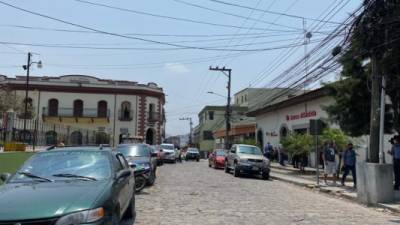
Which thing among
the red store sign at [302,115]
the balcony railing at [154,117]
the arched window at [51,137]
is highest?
the balcony railing at [154,117]

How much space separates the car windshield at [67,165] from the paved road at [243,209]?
8.80ft

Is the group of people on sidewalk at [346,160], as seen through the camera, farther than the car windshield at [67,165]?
Yes

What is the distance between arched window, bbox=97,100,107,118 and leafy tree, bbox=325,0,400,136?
5275 centimetres

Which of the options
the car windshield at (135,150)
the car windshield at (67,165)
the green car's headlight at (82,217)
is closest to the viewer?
the green car's headlight at (82,217)

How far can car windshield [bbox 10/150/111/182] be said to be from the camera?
27.5ft

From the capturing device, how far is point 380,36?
1645cm

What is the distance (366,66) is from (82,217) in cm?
1768

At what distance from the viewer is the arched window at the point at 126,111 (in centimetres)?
7312

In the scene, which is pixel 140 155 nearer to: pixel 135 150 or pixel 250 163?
pixel 135 150

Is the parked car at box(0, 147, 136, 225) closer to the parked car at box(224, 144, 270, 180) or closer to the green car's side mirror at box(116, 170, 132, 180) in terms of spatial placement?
the green car's side mirror at box(116, 170, 132, 180)

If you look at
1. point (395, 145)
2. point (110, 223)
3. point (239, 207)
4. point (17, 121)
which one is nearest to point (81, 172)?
point (110, 223)

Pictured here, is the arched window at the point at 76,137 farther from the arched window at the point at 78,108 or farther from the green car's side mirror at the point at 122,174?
the green car's side mirror at the point at 122,174

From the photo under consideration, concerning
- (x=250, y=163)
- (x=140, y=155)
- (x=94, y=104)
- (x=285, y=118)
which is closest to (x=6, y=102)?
(x=250, y=163)


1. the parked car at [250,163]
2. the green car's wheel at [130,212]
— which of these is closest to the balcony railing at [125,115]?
the parked car at [250,163]
